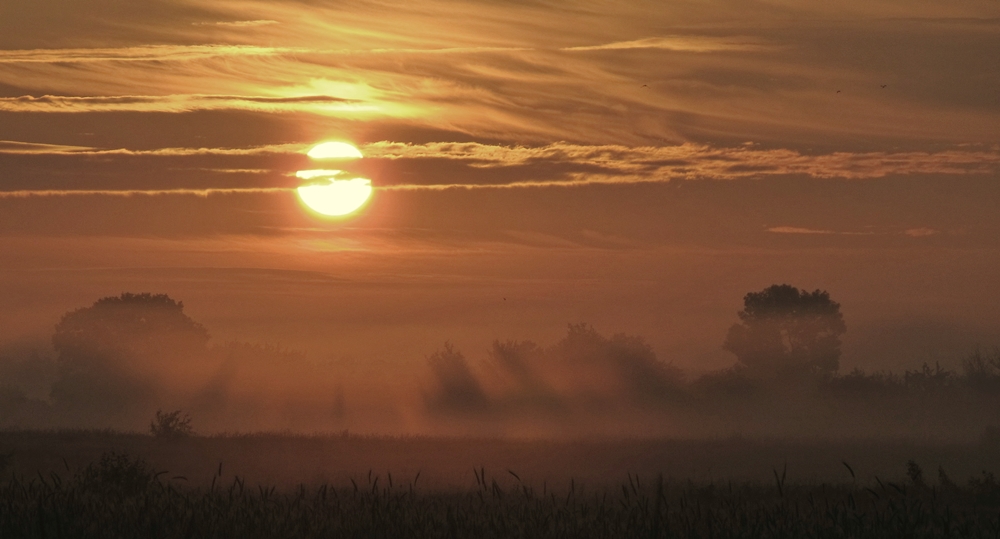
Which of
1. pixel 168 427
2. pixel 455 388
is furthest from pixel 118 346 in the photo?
pixel 168 427

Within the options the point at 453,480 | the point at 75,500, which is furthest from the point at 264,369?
the point at 75,500

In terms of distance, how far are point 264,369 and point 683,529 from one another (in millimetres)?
104099

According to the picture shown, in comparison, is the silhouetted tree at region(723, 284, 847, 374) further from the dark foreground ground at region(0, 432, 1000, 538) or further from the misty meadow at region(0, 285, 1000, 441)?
the dark foreground ground at region(0, 432, 1000, 538)

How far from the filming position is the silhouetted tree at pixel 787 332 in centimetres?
9038

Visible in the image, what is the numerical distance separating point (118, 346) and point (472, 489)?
78.1m

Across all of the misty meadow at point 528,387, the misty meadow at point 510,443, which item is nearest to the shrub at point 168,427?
the misty meadow at point 510,443

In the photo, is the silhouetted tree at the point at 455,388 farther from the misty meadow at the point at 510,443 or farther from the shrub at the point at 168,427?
the shrub at the point at 168,427

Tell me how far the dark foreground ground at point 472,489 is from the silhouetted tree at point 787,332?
111ft

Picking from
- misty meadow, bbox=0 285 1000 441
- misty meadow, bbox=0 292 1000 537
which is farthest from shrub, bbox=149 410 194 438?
misty meadow, bbox=0 285 1000 441

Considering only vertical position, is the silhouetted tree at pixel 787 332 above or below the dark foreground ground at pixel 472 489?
above

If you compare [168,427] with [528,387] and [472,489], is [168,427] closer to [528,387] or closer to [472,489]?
[472,489]

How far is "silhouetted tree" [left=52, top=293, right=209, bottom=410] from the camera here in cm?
9238

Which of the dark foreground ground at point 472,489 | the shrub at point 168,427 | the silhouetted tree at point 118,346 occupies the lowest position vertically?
the dark foreground ground at point 472,489

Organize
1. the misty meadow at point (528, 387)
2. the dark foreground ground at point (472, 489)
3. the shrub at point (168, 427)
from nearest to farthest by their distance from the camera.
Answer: the dark foreground ground at point (472, 489)
the shrub at point (168, 427)
the misty meadow at point (528, 387)
